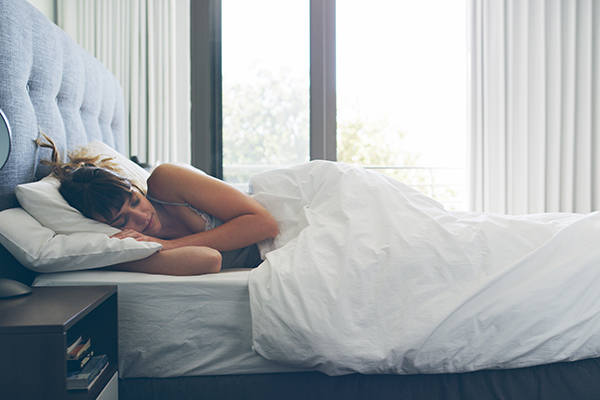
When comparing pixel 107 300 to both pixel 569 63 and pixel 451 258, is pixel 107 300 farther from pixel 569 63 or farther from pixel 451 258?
pixel 569 63

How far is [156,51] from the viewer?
2334 mm

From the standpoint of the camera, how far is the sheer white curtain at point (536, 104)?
2.62 m

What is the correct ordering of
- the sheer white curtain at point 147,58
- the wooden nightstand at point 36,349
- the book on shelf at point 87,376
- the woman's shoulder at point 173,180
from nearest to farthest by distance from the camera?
the wooden nightstand at point 36,349 < the book on shelf at point 87,376 < the woman's shoulder at point 173,180 < the sheer white curtain at point 147,58

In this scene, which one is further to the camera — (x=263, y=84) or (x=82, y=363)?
(x=263, y=84)

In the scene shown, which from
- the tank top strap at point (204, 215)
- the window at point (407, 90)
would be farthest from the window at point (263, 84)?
the tank top strap at point (204, 215)

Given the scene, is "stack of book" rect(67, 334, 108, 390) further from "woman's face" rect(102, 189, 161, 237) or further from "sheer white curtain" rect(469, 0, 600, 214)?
"sheer white curtain" rect(469, 0, 600, 214)

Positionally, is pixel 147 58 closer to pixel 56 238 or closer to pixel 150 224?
pixel 150 224

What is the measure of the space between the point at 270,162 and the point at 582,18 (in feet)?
8.20

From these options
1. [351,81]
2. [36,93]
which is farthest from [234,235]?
[351,81]

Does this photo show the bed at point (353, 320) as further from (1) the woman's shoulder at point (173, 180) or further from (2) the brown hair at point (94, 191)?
(1) the woman's shoulder at point (173, 180)

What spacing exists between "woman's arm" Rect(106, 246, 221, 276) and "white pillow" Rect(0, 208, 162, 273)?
44 millimetres

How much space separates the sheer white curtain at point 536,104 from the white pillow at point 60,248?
2565 mm

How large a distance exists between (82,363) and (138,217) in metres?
0.47

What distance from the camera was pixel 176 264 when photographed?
995 mm
